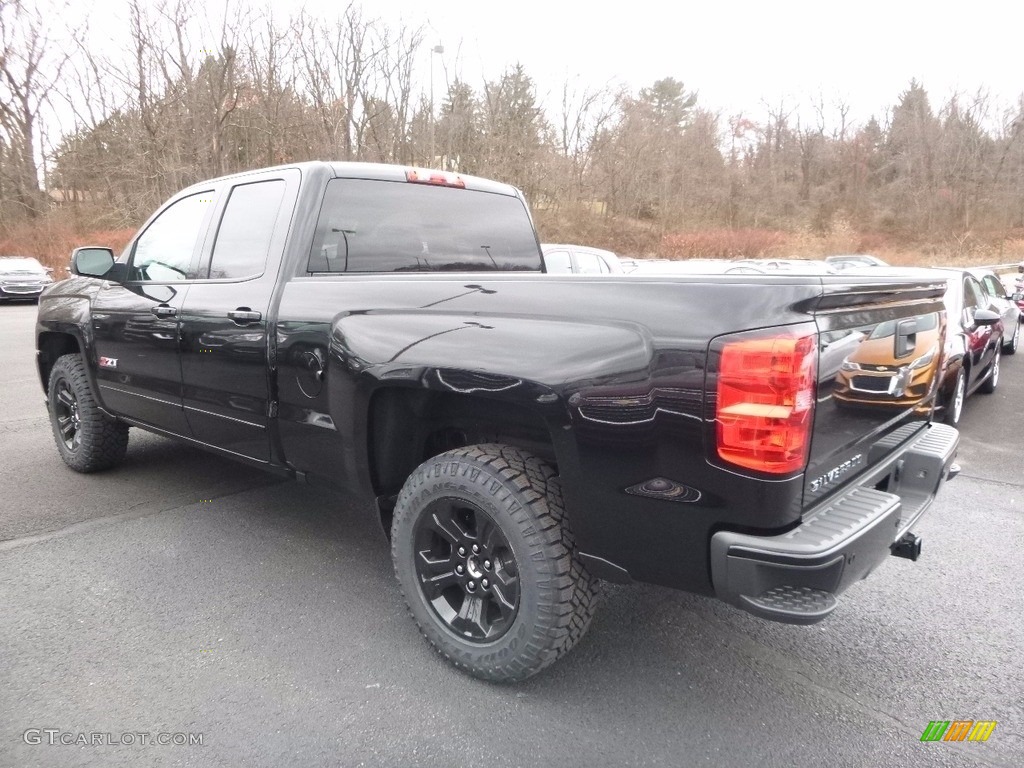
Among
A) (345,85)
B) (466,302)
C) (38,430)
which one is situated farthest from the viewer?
(345,85)

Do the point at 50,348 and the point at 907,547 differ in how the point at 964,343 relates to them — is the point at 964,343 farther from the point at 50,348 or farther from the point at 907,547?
the point at 50,348

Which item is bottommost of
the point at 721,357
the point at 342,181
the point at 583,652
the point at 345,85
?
the point at 583,652

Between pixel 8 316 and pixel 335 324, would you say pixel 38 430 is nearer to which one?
pixel 335 324

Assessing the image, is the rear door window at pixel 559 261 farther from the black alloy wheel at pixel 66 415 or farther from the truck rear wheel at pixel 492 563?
the truck rear wheel at pixel 492 563

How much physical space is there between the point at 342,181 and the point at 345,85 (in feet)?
85.0

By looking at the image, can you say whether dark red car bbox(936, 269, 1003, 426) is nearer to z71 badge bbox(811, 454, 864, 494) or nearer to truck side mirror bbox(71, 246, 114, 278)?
z71 badge bbox(811, 454, 864, 494)

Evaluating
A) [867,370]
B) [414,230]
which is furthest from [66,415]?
[867,370]

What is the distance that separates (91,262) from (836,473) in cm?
415

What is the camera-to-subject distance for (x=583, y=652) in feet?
9.25

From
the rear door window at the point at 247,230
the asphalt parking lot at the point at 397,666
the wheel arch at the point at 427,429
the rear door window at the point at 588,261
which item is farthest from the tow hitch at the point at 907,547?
the rear door window at the point at 588,261

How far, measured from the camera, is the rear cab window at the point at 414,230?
3301mm

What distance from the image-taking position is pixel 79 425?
4.84m

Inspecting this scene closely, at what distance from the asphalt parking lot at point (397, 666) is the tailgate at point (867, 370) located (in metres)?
0.85

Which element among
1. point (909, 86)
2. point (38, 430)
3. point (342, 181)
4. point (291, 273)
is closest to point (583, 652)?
point (291, 273)
